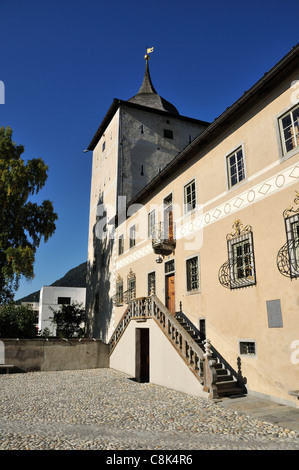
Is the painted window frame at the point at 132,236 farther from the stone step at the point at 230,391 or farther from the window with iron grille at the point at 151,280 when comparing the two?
the stone step at the point at 230,391

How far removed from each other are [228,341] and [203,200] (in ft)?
17.6

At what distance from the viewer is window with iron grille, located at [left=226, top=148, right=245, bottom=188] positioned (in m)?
11.1

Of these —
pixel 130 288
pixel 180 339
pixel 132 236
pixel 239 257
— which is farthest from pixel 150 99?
pixel 180 339

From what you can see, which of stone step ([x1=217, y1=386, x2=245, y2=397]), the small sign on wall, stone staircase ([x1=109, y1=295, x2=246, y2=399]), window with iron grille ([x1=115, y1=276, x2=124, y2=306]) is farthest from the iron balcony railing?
window with iron grille ([x1=115, y1=276, x2=124, y2=306])

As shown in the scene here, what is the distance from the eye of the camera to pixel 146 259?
1748 centimetres

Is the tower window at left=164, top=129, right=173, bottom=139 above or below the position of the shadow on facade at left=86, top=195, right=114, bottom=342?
above

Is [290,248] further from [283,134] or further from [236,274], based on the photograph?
[283,134]

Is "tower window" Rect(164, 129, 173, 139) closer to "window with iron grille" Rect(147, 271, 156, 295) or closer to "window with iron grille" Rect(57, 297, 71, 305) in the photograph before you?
"window with iron grille" Rect(147, 271, 156, 295)

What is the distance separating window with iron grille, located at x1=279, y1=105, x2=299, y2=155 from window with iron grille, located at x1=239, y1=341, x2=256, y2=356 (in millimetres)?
5741

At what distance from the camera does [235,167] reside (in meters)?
11.4

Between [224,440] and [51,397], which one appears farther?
[51,397]

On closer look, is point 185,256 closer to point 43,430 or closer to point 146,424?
point 146,424

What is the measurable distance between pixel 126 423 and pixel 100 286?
59.9 ft

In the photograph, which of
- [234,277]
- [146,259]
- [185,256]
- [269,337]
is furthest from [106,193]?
[269,337]
